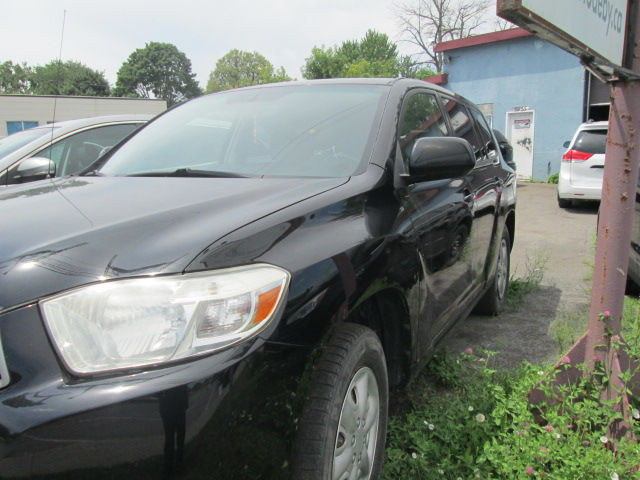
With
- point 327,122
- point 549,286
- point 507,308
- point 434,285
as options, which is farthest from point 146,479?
point 549,286

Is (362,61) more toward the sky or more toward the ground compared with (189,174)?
more toward the sky

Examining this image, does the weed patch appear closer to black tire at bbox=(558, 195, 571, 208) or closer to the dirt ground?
the dirt ground

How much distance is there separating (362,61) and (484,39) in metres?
24.1

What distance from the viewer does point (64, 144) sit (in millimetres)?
4723

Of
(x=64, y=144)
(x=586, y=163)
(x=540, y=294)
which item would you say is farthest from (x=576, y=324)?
(x=586, y=163)

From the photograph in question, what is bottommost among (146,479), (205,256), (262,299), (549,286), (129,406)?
(549,286)

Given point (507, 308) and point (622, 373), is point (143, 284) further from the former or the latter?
point (507, 308)

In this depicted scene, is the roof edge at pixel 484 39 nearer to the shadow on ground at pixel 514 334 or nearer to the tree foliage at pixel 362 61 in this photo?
the tree foliage at pixel 362 61

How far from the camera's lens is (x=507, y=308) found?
4.36 m

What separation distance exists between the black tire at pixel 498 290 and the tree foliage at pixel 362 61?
52.6 feet

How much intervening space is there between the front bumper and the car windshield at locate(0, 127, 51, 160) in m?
3.87

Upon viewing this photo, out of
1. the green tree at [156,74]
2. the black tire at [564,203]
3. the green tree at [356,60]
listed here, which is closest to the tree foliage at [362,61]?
the green tree at [356,60]

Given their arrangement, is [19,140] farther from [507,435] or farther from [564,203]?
[564,203]

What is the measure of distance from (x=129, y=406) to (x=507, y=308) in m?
3.74
